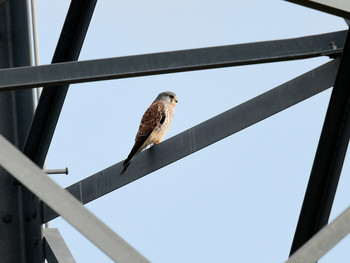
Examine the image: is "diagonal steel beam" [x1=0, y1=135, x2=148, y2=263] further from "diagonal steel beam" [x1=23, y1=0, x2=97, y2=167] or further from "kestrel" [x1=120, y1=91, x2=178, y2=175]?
"kestrel" [x1=120, y1=91, x2=178, y2=175]

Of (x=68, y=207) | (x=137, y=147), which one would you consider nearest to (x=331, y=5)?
(x=68, y=207)

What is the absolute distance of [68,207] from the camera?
234 cm

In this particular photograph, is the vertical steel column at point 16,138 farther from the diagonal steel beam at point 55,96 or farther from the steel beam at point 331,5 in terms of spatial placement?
the steel beam at point 331,5

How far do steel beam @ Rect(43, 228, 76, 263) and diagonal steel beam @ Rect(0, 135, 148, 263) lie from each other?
5.33 feet

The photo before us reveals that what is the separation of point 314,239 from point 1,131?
2.04 meters

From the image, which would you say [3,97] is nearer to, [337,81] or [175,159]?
[175,159]

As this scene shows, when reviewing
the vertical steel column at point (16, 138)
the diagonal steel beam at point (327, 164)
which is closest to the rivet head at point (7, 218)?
the vertical steel column at point (16, 138)

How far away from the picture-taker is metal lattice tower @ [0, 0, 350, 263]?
2.35 m

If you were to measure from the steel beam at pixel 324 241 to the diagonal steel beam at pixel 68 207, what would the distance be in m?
0.35

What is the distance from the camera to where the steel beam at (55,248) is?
3971mm

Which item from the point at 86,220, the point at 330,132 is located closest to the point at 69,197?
the point at 86,220

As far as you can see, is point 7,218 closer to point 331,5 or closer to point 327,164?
point 327,164

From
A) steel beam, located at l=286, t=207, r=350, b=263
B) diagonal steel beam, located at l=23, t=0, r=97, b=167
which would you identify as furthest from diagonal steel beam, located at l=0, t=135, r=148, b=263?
diagonal steel beam, located at l=23, t=0, r=97, b=167

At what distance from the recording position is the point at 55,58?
3.93 metres
